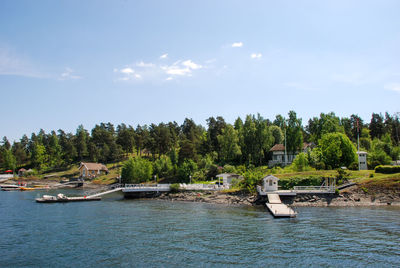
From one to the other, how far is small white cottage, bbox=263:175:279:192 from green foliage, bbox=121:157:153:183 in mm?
45695

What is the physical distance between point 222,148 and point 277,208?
58.1 metres

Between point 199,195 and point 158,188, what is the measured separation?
10.3 metres

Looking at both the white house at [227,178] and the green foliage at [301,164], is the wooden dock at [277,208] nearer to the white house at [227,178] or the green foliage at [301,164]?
the white house at [227,178]

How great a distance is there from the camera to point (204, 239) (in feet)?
94.8

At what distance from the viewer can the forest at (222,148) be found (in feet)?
246

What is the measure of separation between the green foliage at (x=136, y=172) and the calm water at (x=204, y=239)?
44074mm

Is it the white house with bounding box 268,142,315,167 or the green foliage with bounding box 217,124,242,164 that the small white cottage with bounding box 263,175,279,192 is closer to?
the white house with bounding box 268,142,315,167

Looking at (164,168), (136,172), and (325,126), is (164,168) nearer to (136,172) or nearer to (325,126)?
(136,172)

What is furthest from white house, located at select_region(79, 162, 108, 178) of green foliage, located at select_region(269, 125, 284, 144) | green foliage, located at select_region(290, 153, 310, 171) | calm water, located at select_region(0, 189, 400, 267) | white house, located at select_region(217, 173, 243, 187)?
green foliage, located at select_region(290, 153, 310, 171)

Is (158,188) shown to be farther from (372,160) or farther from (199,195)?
(372,160)

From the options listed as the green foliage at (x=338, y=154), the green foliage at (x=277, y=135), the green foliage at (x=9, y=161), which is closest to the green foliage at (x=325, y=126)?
the green foliage at (x=277, y=135)

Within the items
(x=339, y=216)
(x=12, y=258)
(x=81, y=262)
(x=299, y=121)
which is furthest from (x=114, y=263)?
(x=299, y=121)

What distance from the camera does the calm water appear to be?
75.7 feet

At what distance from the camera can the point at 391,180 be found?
170 feet
